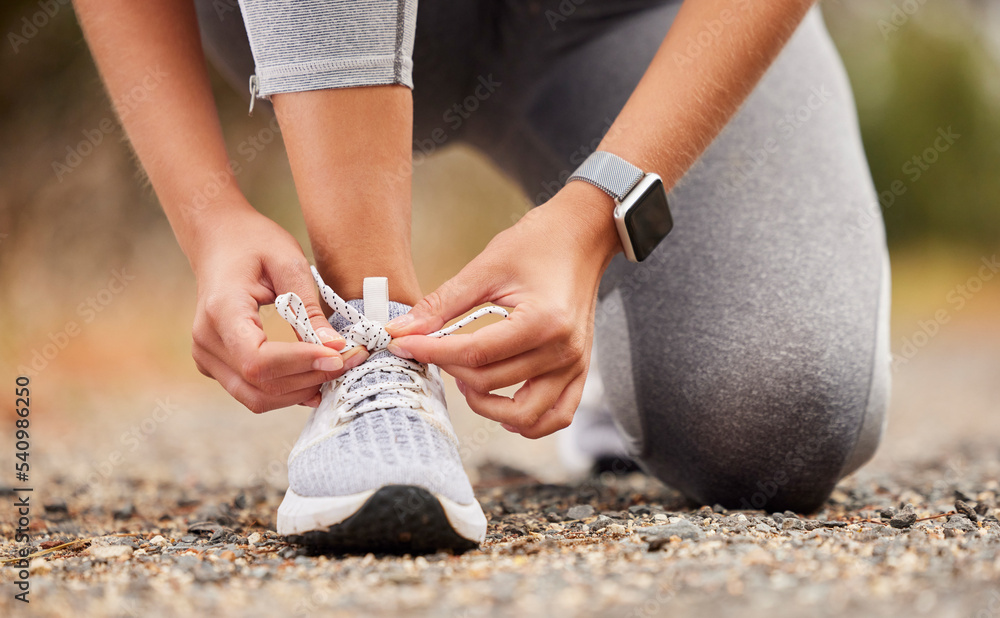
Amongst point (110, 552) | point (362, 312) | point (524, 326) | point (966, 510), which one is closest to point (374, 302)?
point (362, 312)

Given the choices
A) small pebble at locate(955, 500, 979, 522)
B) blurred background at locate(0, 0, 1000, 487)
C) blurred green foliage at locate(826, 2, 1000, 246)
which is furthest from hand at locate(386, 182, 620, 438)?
blurred green foliage at locate(826, 2, 1000, 246)

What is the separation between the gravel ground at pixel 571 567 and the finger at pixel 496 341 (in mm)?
238

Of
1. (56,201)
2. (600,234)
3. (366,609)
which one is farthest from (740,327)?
(56,201)

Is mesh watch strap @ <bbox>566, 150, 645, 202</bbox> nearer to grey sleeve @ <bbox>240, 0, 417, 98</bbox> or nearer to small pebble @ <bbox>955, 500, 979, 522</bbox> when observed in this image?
grey sleeve @ <bbox>240, 0, 417, 98</bbox>

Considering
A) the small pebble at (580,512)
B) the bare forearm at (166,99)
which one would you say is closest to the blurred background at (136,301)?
the small pebble at (580,512)

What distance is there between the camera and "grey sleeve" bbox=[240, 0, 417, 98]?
1071mm

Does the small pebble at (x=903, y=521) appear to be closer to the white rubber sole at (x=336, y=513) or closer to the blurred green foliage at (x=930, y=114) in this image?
the white rubber sole at (x=336, y=513)

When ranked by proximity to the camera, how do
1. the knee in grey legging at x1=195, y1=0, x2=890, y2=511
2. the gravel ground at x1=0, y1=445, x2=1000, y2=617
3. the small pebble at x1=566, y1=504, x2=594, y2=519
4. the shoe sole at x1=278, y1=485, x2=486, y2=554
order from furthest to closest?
the knee in grey legging at x1=195, y1=0, x2=890, y2=511, the small pebble at x1=566, y1=504, x2=594, y2=519, the shoe sole at x1=278, y1=485, x2=486, y2=554, the gravel ground at x1=0, y1=445, x2=1000, y2=617

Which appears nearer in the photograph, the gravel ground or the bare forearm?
the gravel ground

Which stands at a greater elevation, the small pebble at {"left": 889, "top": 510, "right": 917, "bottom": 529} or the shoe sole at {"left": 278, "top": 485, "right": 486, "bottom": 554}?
the shoe sole at {"left": 278, "top": 485, "right": 486, "bottom": 554}

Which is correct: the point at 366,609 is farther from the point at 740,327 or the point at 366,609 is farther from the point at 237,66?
the point at 237,66

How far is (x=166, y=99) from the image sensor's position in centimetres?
120

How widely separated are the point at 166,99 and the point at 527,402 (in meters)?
0.73

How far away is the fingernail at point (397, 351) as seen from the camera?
40.6 inches
